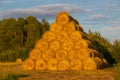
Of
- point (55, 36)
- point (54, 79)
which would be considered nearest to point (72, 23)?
point (55, 36)

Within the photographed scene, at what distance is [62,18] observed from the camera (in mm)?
27578

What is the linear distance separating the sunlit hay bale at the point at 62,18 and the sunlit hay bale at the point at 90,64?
344cm

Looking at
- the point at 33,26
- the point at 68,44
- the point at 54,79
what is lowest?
the point at 54,79

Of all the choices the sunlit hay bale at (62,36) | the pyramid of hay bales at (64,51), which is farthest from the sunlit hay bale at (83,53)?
the sunlit hay bale at (62,36)

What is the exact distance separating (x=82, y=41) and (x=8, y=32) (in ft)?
120

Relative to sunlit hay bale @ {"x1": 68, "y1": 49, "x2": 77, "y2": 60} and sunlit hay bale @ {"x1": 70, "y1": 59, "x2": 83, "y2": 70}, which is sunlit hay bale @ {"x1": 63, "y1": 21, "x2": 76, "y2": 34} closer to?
sunlit hay bale @ {"x1": 68, "y1": 49, "x2": 77, "y2": 60}

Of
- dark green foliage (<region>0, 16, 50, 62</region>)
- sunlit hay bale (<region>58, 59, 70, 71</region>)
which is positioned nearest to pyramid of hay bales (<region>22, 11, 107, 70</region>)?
sunlit hay bale (<region>58, 59, 70, 71</region>)

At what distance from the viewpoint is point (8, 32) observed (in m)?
61.6

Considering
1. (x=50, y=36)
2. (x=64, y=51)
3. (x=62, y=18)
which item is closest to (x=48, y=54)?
(x=64, y=51)

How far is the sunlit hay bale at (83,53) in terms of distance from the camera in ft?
85.3

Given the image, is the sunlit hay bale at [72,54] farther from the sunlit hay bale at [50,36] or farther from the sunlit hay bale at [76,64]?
the sunlit hay bale at [50,36]

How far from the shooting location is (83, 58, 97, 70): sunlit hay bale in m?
25.7

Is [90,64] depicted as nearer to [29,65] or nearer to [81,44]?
[81,44]

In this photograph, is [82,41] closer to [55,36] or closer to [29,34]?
[55,36]
